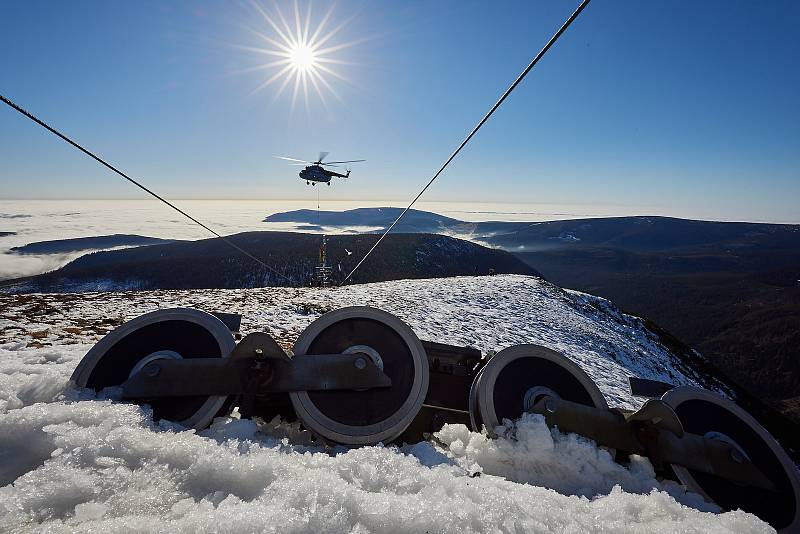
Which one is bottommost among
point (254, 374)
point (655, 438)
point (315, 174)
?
point (655, 438)

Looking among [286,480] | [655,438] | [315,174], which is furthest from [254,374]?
[315,174]

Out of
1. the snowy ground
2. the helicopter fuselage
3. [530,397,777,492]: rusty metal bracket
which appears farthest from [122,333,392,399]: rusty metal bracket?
the helicopter fuselage

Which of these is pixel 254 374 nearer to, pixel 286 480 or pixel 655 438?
pixel 286 480

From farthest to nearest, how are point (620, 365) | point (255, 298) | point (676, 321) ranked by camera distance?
point (676, 321) → point (620, 365) → point (255, 298)

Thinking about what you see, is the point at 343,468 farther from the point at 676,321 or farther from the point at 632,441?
the point at 676,321

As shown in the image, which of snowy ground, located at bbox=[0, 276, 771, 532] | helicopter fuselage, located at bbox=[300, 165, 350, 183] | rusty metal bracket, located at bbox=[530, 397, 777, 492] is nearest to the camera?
snowy ground, located at bbox=[0, 276, 771, 532]

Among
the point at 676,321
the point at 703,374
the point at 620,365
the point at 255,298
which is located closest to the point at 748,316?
the point at 676,321

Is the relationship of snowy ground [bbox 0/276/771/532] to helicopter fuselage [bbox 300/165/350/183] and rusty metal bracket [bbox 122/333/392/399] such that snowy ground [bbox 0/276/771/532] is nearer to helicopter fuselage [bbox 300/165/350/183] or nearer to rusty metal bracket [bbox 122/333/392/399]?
rusty metal bracket [bbox 122/333/392/399]

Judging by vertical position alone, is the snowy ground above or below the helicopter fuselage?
below
